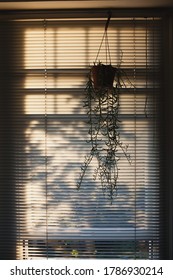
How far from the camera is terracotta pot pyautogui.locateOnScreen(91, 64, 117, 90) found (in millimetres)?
2215

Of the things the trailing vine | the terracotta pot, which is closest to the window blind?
the trailing vine

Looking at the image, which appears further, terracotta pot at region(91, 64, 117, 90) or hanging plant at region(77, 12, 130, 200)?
hanging plant at region(77, 12, 130, 200)

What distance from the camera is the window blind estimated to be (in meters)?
2.37

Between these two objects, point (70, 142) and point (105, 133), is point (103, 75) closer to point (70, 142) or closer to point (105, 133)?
point (105, 133)

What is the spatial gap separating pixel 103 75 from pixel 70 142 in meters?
0.50

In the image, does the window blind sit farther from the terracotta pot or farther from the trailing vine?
Answer: the terracotta pot

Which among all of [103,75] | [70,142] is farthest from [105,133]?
[103,75]

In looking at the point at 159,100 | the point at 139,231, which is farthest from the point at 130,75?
the point at 139,231

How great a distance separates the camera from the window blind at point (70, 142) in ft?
7.79

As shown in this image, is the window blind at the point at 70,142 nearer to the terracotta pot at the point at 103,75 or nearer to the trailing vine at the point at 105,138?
the trailing vine at the point at 105,138

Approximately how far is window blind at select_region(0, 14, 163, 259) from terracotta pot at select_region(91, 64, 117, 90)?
0.16 m

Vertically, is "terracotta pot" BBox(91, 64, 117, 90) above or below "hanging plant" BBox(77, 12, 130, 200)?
above
